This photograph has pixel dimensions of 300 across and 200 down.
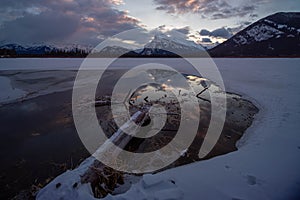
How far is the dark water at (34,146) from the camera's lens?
9.75 ft

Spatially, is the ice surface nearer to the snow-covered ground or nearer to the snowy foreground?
the snowy foreground

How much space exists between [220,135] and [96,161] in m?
3.41

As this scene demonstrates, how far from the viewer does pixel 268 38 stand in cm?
9312

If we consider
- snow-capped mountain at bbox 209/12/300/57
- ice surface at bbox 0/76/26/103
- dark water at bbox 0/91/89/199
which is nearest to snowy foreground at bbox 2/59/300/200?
dark water at bbox 0/91/89/199

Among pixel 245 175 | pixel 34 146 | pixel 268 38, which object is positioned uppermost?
pixel 268 38

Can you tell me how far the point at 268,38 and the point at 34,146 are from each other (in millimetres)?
119058

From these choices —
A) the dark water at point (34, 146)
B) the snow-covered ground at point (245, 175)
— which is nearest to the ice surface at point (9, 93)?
the dark water at point (34, 146)

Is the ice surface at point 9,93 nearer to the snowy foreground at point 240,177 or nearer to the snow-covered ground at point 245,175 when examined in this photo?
the snowy foreground at point 240,177

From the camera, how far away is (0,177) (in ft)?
9.70

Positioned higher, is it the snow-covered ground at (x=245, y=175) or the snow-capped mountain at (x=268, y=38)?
the snow-capped mountain at (x=268, y=38)

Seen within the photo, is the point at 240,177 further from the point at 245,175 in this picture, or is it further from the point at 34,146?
the point at 34,146

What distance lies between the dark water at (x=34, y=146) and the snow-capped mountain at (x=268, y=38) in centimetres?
7169

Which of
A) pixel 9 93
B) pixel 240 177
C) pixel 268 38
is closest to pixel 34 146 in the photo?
pixel 240 177

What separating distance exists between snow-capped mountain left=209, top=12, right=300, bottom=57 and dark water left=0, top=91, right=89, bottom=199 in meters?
Answer: 71.7
